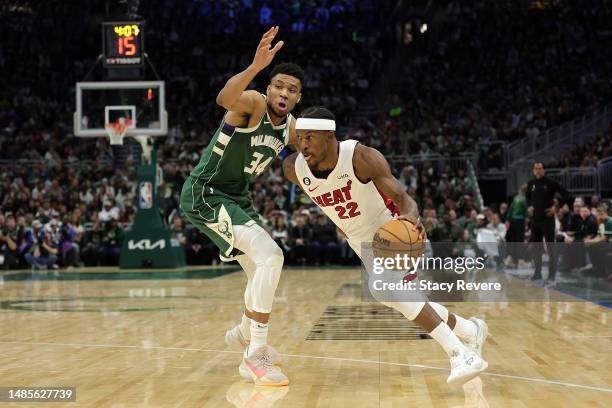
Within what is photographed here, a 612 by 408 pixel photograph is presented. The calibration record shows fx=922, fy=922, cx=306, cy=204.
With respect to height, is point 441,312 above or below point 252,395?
above

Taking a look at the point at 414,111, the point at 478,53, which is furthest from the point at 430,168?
the point at 478,53

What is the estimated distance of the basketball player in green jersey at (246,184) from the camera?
234 inches

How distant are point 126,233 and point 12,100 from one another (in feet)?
39.4

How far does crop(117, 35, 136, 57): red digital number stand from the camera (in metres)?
18.6

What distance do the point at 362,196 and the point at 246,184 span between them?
105 centimetres

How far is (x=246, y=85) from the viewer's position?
593 centimetres

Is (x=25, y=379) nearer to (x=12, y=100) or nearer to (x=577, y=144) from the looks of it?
(x=577, y=144)

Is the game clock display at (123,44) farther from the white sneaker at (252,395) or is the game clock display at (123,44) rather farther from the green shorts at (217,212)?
the white sneaker at (252,395)

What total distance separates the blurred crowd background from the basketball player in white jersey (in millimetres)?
11035

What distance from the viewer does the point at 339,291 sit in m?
13.5

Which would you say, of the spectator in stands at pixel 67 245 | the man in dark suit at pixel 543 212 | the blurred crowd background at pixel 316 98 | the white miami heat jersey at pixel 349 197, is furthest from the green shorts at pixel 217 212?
the spectator in stands at pixel 67 245
